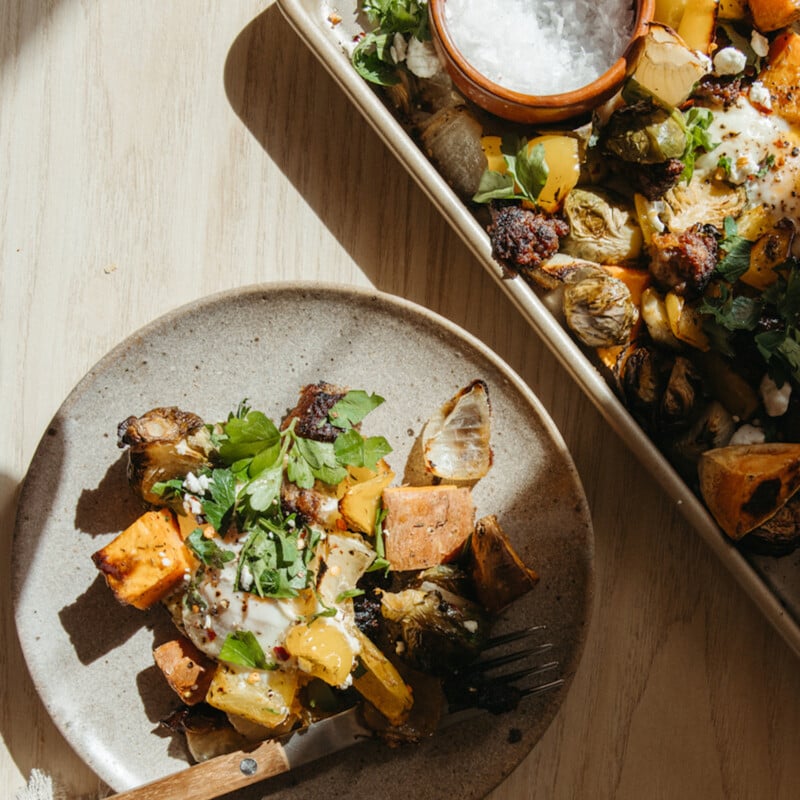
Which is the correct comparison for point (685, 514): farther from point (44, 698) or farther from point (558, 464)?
point (44, 698)

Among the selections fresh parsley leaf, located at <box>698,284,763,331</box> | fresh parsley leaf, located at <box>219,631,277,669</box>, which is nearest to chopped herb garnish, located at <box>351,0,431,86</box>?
fresh parsley leaf, located at <box>698,284,763,331</box>

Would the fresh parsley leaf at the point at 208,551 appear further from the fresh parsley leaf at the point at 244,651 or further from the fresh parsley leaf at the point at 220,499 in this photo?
the fresh parsley leaf at the point at 244,651

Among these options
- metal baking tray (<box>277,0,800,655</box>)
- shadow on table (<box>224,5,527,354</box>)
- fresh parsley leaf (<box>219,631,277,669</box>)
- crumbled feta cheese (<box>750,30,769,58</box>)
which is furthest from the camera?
shadow on table (<box>224,5,527,354</box>)

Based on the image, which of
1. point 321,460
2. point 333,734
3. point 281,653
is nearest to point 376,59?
point 321,460

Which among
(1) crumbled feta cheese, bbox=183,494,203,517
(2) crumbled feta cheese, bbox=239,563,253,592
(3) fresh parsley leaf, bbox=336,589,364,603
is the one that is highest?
(1) crumbled feta cheese, bbox=183,494,203,517

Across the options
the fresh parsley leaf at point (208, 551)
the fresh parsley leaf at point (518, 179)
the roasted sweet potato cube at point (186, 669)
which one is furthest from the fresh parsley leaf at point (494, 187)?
the roasted sweet potato cube at point (186, 669)

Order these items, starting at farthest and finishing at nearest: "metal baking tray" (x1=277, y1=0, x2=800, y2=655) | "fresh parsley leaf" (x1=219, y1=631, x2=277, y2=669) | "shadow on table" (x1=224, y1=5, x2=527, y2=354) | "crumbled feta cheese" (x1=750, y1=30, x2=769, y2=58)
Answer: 1. "shadow on table" (x1=224, y1=5, x2=527, y2=354)
2. "crumbled feta cheese" (x1=750, y1=30, x2=769, y2=58)
3. "metal baking tray" (x1=277, y1=0, x2=800, y2=655)
4. "fresh parsley leaf" (x1=219, y1=631, x2=277, y2=669)

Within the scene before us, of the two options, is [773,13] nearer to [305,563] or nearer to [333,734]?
[305,563]

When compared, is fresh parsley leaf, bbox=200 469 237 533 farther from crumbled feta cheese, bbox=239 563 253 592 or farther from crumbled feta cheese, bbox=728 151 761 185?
crumbled feta cheese, bbox=728 151 761 185
